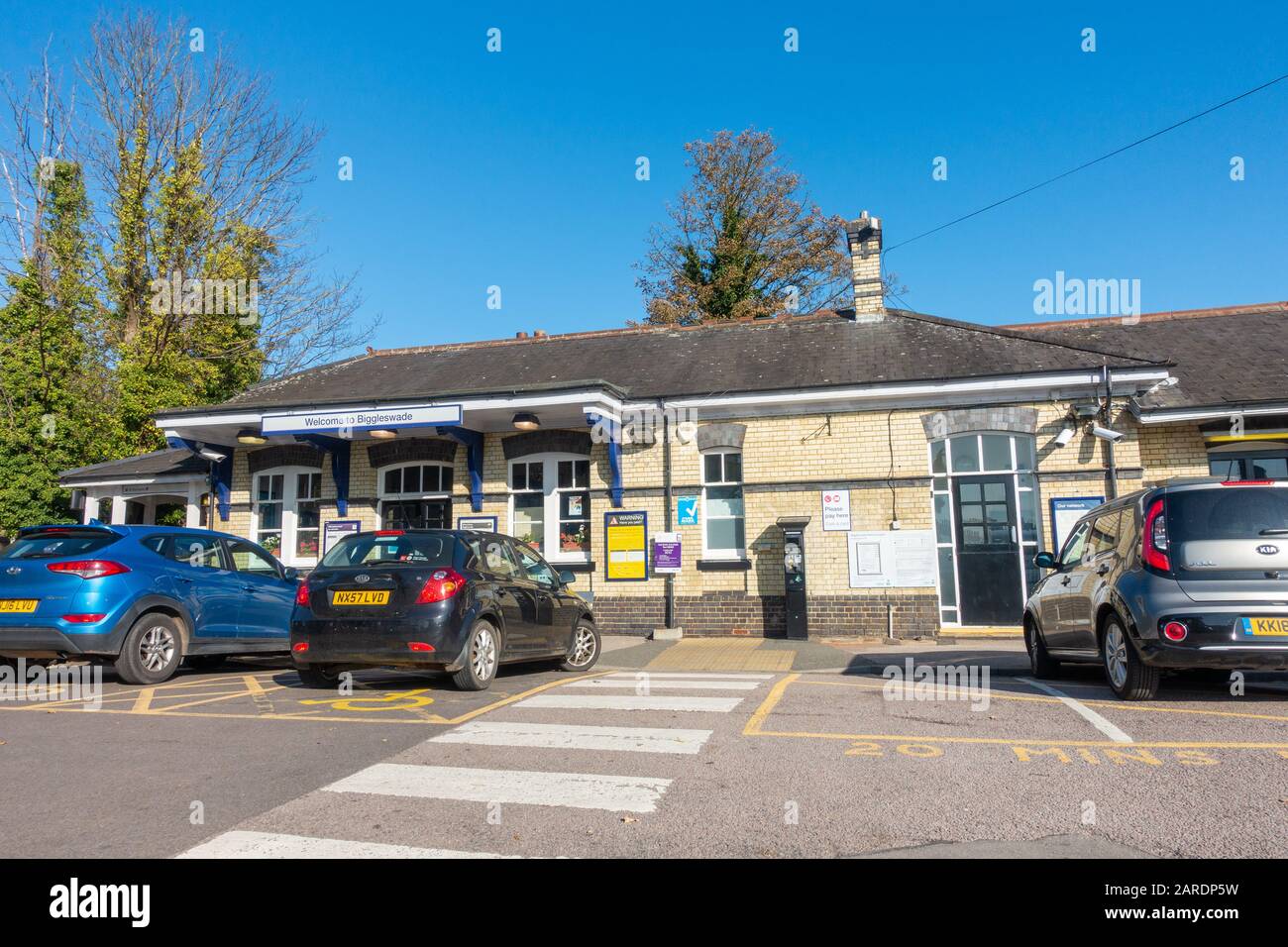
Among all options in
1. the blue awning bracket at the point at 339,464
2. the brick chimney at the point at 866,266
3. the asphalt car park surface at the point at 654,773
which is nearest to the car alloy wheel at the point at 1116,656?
the asphalt car park surface at the point at 654,773

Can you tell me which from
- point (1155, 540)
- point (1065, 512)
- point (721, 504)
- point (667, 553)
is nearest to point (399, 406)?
point (667, 553)

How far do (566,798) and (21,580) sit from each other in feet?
22.7

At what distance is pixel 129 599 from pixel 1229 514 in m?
9.86

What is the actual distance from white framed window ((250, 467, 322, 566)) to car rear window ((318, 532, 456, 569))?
9.47 meters

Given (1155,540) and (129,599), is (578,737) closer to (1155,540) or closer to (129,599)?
(1155,540)

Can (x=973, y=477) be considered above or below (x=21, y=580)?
above

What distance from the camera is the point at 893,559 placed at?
14.2m

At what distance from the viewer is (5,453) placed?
2242 centimetres

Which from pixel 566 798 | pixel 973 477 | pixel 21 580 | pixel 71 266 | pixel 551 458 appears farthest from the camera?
pixel 71 266

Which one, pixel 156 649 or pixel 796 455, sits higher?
pixel 796 455

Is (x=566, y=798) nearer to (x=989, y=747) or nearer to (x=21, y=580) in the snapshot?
(x=989, y=747)
